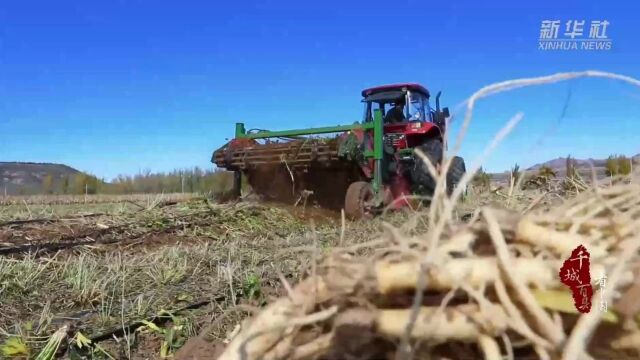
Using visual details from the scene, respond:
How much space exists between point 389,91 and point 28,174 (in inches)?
1133

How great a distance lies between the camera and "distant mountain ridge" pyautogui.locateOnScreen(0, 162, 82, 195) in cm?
2893

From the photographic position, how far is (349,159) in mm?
9047

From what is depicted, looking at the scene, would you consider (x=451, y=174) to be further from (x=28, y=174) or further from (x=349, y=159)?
(x=28, y=174)

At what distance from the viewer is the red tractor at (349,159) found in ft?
29.7

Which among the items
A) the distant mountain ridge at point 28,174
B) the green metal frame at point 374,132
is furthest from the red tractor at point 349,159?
the distant mountain ridge at point 28,174

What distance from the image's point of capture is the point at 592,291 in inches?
41.4

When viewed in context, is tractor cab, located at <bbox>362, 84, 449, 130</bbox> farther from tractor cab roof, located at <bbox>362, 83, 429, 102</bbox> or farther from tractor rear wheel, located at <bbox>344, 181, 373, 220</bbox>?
tractor rear wheel, located at <bbox>344, 181, 373, 220</bbox>

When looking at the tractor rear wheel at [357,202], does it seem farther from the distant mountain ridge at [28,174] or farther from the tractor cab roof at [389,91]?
the distant mountain ridge at [28,174]

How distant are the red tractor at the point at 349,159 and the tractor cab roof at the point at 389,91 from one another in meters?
0.02

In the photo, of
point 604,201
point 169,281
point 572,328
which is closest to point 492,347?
point 572,328

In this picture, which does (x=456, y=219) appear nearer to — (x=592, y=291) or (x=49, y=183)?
(x=592, y=291)

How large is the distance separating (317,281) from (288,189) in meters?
8.87

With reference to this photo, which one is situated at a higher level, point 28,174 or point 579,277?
point 28,174

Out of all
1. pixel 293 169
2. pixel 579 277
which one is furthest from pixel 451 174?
pixel 293 169
